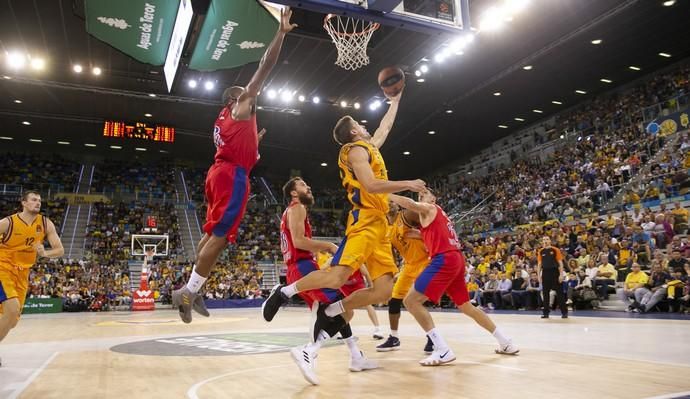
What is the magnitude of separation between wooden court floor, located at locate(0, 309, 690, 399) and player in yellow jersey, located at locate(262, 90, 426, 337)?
61 cm

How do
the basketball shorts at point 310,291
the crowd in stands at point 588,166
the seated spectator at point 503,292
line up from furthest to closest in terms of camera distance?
1. the crowd in stands at point 588,166
2. the seated spectator at point 503,292
3. the basketball shorts at point 310,291

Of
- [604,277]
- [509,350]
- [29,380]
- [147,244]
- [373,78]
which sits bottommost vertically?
[29,380]

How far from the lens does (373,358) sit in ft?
17.6

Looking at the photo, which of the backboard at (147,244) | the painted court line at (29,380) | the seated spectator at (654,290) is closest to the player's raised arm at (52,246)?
the painted court line at (29,380)

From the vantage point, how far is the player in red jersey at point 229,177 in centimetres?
378

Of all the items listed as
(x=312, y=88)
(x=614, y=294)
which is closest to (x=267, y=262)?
(x=312, y=88)

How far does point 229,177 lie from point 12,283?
9.48ft

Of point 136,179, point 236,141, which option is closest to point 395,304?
point 236,141

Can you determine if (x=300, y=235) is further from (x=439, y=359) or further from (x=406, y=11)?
(x=406, y=11)

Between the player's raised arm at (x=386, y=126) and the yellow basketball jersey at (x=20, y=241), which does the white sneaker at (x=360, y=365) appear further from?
the yellow basketball jersey at (x=20, y=241)

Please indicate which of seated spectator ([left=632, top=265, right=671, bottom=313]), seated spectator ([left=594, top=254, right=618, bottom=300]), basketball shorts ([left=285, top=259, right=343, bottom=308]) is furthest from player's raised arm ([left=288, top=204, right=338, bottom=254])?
seated spectator ([left=594, top=254, right=618, bottom=300])

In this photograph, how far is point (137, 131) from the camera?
22.7 m

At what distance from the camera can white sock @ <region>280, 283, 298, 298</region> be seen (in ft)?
13.5

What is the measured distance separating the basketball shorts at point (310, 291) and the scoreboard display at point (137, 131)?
20.1 metres
